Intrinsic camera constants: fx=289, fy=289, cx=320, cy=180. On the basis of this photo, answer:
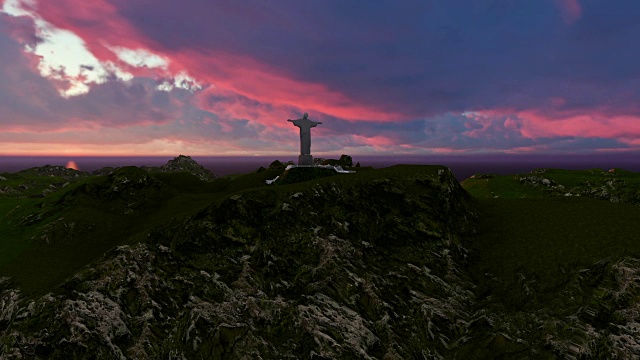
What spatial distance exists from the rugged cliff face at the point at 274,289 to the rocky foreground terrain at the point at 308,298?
3.6 inches

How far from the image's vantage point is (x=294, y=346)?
65.2ft

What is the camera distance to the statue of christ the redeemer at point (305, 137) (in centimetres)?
4600

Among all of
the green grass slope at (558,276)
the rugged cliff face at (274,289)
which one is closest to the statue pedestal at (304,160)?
the rugged cliff face at (274,289)

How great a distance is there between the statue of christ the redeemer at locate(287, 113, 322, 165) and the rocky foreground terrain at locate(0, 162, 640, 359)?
674 inches

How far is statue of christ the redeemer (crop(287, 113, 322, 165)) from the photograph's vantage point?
46.0m

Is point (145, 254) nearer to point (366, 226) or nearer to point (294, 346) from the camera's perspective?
point (294, 346)

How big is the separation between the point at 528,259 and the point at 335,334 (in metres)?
20.2

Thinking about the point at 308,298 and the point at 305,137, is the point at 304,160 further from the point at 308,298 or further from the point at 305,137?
the point at 308,298

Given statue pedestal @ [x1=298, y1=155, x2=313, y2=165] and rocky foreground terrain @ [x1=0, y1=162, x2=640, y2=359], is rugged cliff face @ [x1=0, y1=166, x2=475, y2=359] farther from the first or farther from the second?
statue pedestal @ [x1=298, y1=155, x2=313, y2=165]

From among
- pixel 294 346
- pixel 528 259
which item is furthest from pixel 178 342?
pixel 528 259

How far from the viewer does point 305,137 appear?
46.7 meters

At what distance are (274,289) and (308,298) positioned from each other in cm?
287

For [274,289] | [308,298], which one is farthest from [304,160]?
[308,298]

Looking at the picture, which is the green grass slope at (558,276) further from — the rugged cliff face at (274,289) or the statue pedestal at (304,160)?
the statue pedestal at (304,160)
